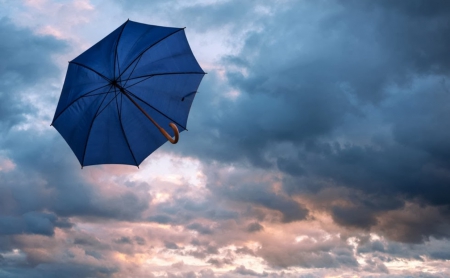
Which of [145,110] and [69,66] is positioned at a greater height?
[69,66]

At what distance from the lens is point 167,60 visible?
70.1 feet

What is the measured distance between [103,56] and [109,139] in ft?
11.6

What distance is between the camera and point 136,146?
2131cm

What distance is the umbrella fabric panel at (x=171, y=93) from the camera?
822 inches

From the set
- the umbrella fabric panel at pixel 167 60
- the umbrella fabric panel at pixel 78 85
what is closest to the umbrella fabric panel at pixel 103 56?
the umbrella fabric panel at pixel 78 85

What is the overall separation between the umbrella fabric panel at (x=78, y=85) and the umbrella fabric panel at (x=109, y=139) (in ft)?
2.12

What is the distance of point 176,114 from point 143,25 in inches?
164

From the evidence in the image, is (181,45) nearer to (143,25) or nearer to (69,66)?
(143,25)

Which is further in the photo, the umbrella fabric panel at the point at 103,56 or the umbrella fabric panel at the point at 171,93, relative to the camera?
the umbrella fabric panel at the point at 171,93

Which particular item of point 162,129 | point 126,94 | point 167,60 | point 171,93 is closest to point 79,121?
point 126,94

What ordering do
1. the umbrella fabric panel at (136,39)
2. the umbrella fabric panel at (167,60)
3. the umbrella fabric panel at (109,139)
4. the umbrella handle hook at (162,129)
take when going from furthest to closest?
the umbrella fabric panel at (109,139)
the umbrella fabric panel at (167,60)
the umbrella fabric panel at (136,39)
the umbrella handle hook at (162,129)

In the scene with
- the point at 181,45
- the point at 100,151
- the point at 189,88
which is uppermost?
the point at 181,45

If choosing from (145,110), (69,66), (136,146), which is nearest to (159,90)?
(145,110)

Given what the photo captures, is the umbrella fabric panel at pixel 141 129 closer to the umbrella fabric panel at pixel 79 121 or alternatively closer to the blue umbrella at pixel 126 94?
the blue umbrella at pixel 126 94
